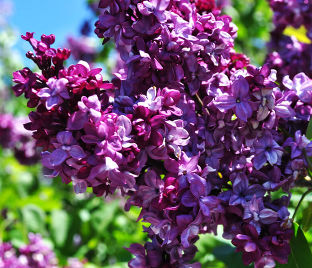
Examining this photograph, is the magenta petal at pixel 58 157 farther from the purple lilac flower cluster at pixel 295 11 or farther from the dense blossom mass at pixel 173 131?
the purple lilac flower cluster at pixel 295 11

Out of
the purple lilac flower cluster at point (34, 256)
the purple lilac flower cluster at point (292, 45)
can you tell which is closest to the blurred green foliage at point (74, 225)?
the purple lilac flower cluster at point (34, 256)

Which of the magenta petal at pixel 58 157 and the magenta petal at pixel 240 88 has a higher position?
the magenta petal at pixel 240 88

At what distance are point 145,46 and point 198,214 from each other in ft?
1.26

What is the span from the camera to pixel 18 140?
3.97 m

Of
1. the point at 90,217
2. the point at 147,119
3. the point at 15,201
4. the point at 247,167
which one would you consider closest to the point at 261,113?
the point at 247,167

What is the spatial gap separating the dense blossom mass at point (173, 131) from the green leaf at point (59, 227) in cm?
176

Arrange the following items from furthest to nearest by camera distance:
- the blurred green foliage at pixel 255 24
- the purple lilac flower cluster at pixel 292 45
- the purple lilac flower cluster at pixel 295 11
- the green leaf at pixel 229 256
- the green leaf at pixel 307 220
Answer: the blurred green foliage at pixel 255 24 → the purple lilac flower cluster at pixel 295 11 → the purple lilac flower cluster at pixel 292 45 → the green leaf at pixel 229 256 → the green leaf at pixel 307 220

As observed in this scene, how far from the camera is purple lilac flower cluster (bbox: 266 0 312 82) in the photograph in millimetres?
1606

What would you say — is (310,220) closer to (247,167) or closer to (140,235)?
(247,167)

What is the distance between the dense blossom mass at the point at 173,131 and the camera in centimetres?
98

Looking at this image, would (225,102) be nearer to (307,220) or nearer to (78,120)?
(78,120)

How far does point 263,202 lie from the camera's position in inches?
44.4

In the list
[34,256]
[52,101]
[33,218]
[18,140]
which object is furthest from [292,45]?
[18,140]

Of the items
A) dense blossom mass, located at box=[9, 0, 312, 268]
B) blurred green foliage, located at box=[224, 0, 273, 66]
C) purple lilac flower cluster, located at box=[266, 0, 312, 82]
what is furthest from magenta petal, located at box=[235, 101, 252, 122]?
blurred green foliage, located at box=[224, 0, 273, 66]
